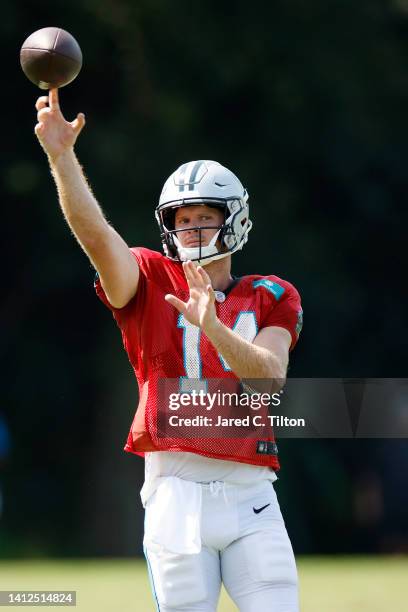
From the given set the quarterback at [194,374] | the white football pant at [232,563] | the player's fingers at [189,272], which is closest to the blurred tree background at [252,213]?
the quarterback at [194,374]

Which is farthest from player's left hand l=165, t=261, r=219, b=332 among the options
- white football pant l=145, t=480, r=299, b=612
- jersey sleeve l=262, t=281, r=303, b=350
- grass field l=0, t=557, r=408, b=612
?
grass field l=0, t=557, r=408, b=612

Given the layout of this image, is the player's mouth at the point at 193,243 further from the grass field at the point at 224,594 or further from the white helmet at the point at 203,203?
the grass field at the point at 224,594

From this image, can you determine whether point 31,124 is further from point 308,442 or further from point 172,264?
point 172,264

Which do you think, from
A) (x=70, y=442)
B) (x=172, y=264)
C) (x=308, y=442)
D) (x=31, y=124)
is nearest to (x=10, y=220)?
(x=31, y=124)

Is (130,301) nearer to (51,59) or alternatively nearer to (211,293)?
(211,293)

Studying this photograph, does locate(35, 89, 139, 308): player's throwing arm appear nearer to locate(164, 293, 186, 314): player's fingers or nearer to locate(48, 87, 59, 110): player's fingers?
locate(48, 87, 59, 110): player's fingers

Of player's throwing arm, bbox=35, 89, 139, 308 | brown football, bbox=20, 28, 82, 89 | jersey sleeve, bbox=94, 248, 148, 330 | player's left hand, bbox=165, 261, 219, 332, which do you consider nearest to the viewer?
player's left hand, bbox=165, 261, 219, 332

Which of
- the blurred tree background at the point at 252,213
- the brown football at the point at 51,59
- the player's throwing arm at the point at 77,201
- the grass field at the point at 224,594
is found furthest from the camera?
the blurred tree background at the point at 252,213

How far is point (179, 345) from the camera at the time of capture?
5.01 meters

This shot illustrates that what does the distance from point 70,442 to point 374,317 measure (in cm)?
509

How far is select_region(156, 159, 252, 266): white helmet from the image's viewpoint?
5184 millimetres

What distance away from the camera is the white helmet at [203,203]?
17.0 feet

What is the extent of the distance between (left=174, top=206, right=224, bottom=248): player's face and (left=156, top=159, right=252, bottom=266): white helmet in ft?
0.06

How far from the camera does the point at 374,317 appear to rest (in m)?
20.8
